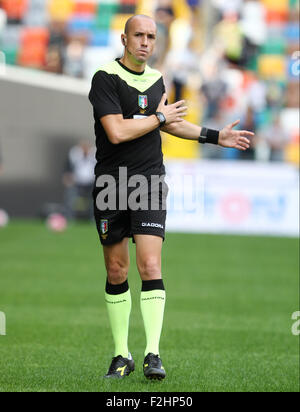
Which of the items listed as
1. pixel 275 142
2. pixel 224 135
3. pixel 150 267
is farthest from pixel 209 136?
pixel 275 142

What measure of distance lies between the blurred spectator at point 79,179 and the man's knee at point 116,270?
15887mm

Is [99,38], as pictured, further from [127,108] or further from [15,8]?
[127,108]

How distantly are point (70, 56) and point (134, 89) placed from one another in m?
18.7

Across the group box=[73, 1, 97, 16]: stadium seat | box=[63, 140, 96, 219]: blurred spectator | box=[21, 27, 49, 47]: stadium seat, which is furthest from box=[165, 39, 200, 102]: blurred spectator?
box=[73, 1, 97, 16]: stadium seat

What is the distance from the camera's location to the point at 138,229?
5727 mm

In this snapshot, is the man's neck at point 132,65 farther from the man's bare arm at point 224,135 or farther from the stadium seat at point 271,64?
the stadium seat at point 271,64

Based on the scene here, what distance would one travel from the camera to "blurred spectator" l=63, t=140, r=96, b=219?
2184 cm

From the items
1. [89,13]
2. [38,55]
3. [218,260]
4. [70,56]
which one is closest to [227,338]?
[218,260]

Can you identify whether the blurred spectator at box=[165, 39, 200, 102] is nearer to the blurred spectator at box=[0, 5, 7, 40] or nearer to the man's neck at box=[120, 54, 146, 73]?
the blurred spectator at box=[0, 5, 7, 40]

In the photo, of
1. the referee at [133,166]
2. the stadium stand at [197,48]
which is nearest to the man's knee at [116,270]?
the referee at [133,166]

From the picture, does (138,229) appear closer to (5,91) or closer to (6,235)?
(6,235)

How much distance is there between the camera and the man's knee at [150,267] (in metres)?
5.67

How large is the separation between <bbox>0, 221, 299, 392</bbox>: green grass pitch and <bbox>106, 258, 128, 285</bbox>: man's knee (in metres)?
0.66

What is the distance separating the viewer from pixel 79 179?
2203 centimetres
